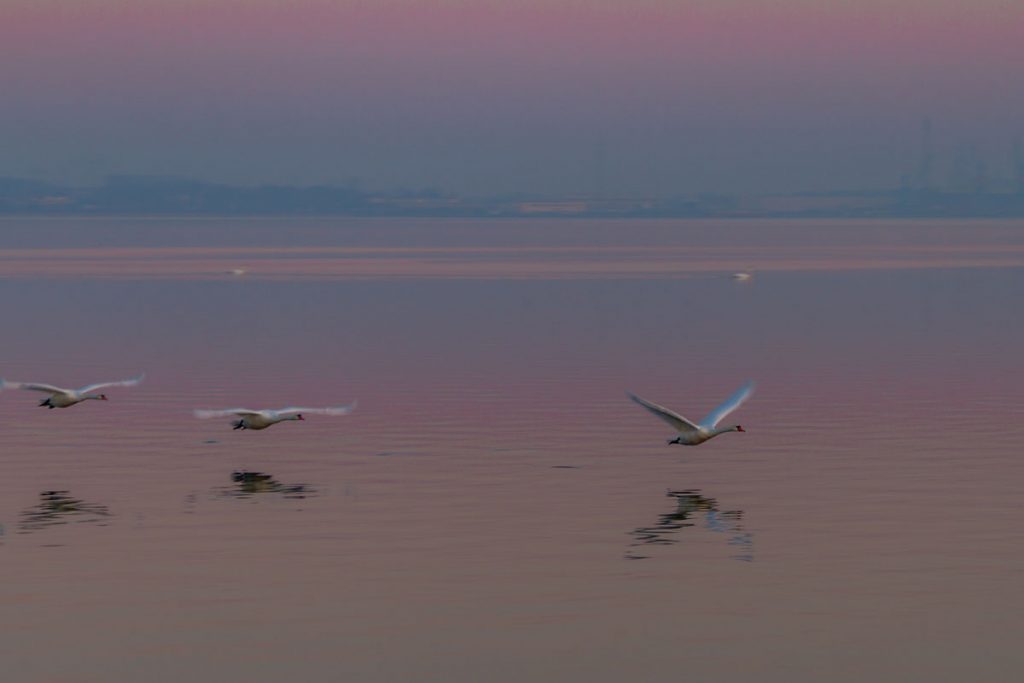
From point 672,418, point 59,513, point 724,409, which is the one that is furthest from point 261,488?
point 724,409

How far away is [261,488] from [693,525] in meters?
7.27

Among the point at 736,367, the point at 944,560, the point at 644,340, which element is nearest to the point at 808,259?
the point at 644,340

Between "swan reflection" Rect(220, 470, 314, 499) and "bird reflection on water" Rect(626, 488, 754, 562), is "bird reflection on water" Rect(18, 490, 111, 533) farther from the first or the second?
"bird reflection on water" Rect(626, 488, 754, 562)

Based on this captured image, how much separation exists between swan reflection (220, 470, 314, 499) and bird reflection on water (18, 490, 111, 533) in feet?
7.40

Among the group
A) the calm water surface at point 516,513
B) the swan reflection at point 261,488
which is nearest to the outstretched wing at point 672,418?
the calm water surface at point 516,513

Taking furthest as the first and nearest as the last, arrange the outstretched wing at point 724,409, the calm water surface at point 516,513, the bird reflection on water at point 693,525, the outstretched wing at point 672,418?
the outstretched wing at point 724,409 < the outstretched wing at point 672,418 < the bird reflection on water at point 693,525 < the calm water surface at point 516,513

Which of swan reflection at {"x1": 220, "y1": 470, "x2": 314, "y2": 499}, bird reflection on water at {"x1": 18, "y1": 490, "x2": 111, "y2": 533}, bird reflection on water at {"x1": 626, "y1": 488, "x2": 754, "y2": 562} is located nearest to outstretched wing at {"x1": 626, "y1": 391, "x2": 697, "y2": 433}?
bird reflection on water at {"x1": 626, "y1": 488, "x2": 754, "y2": 562}

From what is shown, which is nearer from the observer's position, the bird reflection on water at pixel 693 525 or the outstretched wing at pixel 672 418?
the bird reflection on water at pixel 693 525

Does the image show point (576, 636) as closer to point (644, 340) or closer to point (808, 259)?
point (644, 340)

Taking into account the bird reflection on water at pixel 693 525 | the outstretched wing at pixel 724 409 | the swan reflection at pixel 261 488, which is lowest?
the swan reflection at pixel 261 488

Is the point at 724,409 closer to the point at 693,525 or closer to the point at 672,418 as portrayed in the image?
the point at 672,418

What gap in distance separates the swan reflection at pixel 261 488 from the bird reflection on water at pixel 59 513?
226cm

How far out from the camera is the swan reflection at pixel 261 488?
30.9 m

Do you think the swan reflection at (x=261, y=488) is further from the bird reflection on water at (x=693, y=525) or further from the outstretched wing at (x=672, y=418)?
the bird reflection on water at (x=693, y=525)
